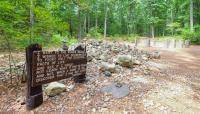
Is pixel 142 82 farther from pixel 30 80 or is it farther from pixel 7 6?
pixel 7 6

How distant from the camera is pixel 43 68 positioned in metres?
5.06

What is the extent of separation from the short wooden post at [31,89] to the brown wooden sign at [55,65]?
0.11 metres

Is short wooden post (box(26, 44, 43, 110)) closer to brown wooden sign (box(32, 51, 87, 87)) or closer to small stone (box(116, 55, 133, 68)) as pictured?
brown wooden sign (box(32, 51, 87, 87))

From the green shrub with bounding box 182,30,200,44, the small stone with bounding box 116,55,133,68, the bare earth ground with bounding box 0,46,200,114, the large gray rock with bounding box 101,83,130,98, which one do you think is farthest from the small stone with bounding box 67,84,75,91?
the green shrub with bounding box 182,30,200,44

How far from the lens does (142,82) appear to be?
648 centimetres

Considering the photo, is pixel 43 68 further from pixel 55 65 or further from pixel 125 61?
pixel 125 61

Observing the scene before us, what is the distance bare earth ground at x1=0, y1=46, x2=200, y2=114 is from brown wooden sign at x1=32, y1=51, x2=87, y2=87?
0.54m

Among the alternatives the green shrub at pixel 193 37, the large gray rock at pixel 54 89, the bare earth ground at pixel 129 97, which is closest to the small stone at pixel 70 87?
the bare earth ground at pixel 129 97

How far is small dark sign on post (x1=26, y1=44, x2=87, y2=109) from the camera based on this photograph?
16.1 ft

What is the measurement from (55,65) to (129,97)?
197 cm

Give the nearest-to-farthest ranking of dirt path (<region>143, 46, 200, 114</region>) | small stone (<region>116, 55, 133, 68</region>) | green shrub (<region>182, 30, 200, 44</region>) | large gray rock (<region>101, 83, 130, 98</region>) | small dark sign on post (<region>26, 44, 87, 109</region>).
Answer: small dark sign on post (<region>26, 44, 87, 109</region>)
dirt path (<region>143, 46, 200, 114</region>)
large gray rock (<region>101, 83, 130, 98</region>)
small stone (<region>116, 55, 133, 68</region>)
green shrub (<region>182, 30, 200, 44</region>)

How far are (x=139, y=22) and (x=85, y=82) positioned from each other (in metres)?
37.6

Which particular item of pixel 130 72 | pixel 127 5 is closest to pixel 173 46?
pixel 130 72

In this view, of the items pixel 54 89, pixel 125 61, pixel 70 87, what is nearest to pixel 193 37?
pixel 125 61
